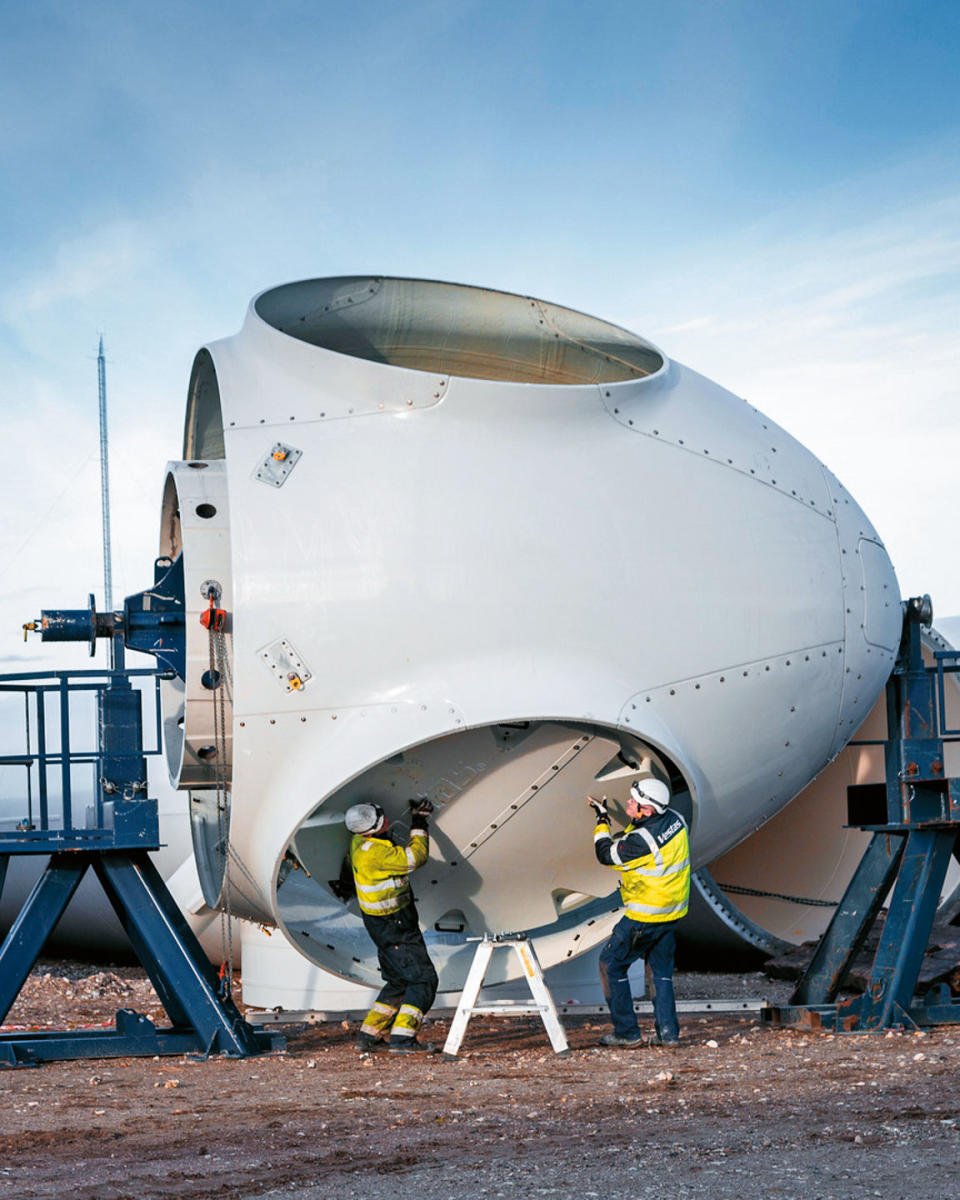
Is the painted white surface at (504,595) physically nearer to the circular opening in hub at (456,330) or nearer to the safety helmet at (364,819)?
the safety helmet at (364,819)

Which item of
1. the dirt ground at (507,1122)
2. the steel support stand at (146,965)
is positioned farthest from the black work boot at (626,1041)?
the steel support stand at (146,965)

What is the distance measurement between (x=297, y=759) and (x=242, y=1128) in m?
1.49

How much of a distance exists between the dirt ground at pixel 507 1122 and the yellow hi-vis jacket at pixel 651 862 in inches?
24.5

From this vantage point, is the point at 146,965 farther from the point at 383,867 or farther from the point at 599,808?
the point at 599,808

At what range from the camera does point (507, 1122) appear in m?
4.62

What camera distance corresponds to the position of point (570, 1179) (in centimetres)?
378

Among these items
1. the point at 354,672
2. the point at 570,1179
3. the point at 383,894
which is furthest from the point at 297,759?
the point at 570,1179

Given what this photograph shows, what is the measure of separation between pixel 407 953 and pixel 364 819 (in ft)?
2.31

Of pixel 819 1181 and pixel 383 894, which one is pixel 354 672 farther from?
pixel 819 1181

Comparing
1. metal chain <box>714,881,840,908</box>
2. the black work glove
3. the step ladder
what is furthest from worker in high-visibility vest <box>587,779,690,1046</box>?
metal chain <box>714,881,840,908</box>

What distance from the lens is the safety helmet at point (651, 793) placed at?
609cm

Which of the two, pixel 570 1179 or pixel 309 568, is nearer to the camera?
pixel 570 1179

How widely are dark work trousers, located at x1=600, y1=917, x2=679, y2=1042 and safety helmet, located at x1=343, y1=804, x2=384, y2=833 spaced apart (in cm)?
126

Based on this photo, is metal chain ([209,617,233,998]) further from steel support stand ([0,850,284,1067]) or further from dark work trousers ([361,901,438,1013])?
dark work trousers ([361,901,438,1013])
